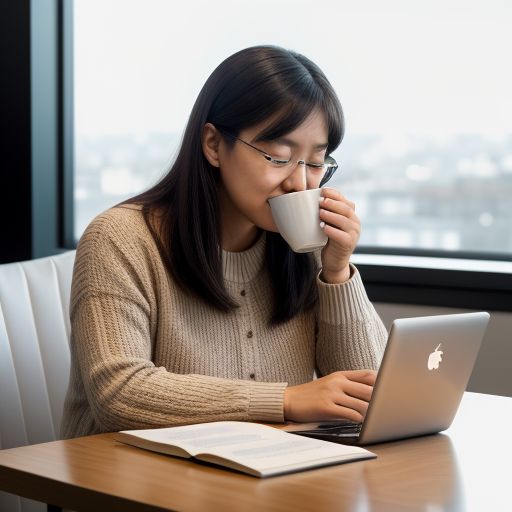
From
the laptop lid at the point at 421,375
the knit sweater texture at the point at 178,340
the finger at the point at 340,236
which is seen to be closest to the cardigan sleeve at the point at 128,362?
the knit sweater texture at the point at 178,340

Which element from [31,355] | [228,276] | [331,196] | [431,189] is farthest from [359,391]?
[431,189]

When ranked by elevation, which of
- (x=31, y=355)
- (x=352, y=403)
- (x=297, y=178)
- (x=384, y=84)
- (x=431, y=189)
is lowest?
(x=31, y=355)

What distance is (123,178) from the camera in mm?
2936

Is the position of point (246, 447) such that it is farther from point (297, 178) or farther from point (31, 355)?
point (31, 355)

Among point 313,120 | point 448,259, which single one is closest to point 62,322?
point 313,120

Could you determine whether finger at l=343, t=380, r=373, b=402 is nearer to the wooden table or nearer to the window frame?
the wooden table

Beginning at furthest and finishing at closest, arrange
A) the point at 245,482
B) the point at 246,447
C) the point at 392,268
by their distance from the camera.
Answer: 1. the point at 392,268
2. the point at 246,447
3. the point at 245,482

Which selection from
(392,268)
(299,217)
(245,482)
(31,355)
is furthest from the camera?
(392,268)

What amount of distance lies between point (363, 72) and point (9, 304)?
3.83 feet

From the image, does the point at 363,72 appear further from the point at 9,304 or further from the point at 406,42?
the point at 9,304

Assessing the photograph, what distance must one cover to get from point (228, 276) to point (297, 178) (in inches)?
10.0

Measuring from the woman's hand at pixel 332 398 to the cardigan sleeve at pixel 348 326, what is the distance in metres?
0.29

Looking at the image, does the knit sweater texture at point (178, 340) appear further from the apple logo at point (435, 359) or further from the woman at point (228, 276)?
the apple logo at point (435, 359)

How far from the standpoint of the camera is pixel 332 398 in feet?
4.43
